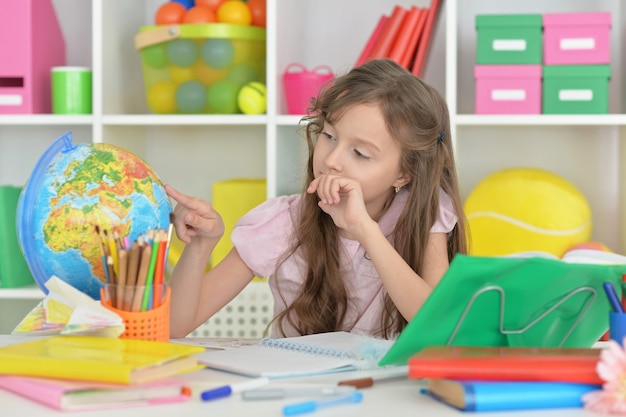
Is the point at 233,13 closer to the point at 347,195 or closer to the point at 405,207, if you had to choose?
the point at 405,207

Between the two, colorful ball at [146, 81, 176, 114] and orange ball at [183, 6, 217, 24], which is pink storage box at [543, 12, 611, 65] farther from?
colorful ball at [146, 81, 176, 114]

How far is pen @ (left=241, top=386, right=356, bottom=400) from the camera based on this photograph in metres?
0.96

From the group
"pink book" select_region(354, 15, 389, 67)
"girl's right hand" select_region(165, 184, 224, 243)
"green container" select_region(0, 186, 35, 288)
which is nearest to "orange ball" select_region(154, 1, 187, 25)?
"pink book" select_region(354, 15, 389, 67)

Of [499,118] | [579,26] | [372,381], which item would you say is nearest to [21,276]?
[499,118]

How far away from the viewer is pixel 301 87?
2.61 meters

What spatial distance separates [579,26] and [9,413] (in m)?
2.05

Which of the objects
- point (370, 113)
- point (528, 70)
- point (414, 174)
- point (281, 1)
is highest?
point (281, 1)

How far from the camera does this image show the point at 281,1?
8.82 ft

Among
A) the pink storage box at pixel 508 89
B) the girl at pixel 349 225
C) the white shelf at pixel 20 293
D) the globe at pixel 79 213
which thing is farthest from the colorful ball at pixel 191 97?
the globe at pixel 79 213

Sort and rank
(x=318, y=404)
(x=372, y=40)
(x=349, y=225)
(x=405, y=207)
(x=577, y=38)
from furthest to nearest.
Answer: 1. (x=372, y=40)
2. (x=577, y=38)
3. (x=405, y=207)
4. (x=349, y=225)
5. (x=318, y=404)

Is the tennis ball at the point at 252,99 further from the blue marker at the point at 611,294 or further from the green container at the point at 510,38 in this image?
the blue marker at the point at 611,294

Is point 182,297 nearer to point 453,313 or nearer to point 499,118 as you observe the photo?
point 453,313

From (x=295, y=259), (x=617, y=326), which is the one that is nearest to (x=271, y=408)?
(x=617, y=326)

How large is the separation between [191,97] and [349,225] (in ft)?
4.21
